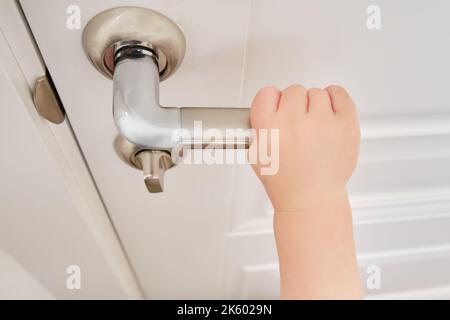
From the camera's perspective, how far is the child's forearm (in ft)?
0.75

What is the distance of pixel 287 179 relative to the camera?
0.23 meters

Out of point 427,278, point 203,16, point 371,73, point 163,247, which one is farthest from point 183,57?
point 427,278

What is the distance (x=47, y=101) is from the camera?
0.88 feet

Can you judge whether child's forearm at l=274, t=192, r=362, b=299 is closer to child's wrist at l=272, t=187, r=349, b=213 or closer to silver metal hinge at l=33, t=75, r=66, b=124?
child's wrist at l=272, t=187, r=349, b=213

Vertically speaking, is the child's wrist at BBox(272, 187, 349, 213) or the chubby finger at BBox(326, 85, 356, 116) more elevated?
the chubby finger at BBox(326, 85, 356, 116)

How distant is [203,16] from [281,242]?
0.14 m

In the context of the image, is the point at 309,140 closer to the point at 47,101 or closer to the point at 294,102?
the point at 294,102

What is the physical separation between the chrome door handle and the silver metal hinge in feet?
0.15

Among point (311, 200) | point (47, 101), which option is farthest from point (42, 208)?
point (311, 200)

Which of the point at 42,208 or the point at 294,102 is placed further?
the point at 42,208

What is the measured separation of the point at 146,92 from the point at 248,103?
98mm

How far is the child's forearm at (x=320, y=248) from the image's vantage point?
23 cm

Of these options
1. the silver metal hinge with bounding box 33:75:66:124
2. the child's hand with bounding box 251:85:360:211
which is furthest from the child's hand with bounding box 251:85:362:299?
the silver metal hinge with bounding box 33:75:66:124

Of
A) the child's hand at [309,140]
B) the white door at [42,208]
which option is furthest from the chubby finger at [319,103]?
the white door at [42,208]
